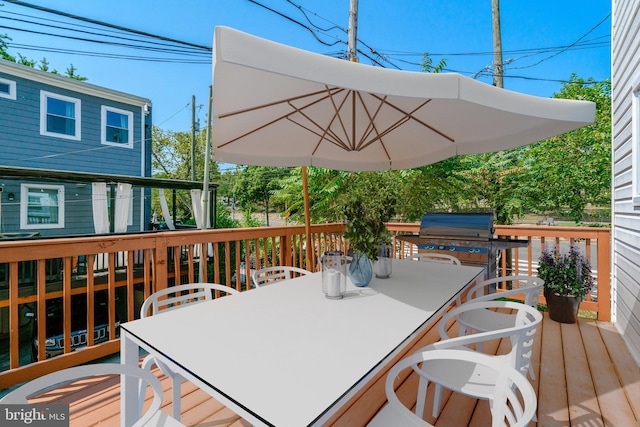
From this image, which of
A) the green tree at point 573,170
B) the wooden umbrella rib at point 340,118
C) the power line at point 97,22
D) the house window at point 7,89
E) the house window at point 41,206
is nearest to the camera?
the wooden umbrella rib at point 340,118

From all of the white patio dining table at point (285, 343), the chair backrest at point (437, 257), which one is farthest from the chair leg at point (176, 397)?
the chair backrest at point (437, 257)

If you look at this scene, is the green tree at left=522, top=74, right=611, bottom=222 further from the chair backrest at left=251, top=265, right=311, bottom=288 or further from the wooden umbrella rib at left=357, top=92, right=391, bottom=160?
the chair backrest at left=251, top=265, right=311, bottom=288

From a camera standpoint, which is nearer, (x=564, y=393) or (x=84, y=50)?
(x=564, y=393)

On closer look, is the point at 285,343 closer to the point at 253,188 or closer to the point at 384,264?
the point at 384,264

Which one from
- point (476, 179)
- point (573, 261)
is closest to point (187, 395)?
point (573, 261)

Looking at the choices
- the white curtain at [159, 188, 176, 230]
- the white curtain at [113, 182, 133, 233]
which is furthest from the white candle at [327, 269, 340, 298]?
the white curtain at [159, 188, 176, 230]

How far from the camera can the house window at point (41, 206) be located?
833cm

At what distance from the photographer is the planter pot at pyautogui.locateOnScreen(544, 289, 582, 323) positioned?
3.39 meters

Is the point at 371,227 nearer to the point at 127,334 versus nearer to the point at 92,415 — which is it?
the point at 127,334

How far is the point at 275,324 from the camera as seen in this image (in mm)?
1456

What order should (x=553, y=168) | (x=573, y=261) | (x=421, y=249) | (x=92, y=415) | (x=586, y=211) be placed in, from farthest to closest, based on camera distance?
(x=586, y=211) → (x=553, y=168) → (x=421, y=249) → (x=573, y=261) → (x=92, y=415)

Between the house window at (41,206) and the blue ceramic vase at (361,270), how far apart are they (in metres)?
10.0

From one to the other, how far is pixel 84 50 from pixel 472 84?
1338 cm

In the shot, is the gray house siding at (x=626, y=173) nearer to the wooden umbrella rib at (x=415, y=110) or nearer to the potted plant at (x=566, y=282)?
the potted plant at (x=566, y=282)
